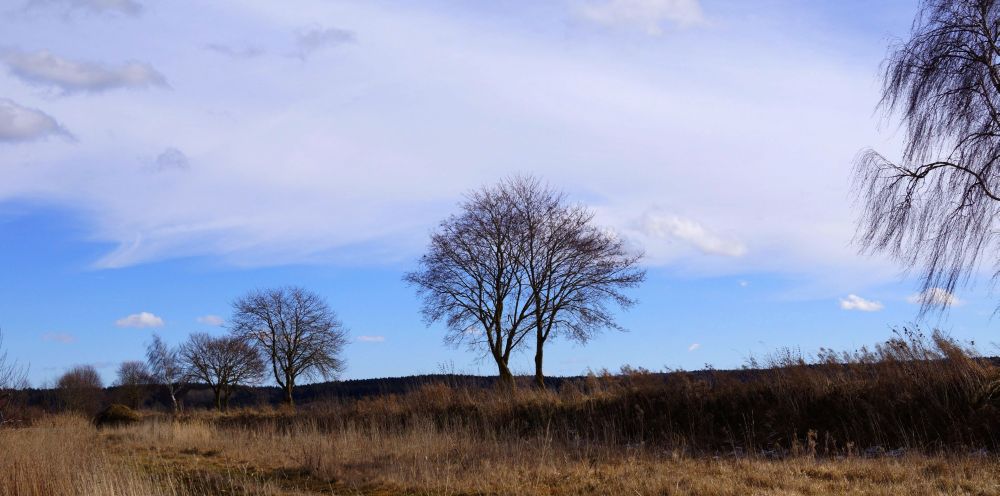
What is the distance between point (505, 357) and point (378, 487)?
2281cm

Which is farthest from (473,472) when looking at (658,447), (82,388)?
(82,388)

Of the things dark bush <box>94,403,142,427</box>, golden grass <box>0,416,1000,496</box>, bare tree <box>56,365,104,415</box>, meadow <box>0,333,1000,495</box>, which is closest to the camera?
golden grass <box>0,416,1000,496</box>

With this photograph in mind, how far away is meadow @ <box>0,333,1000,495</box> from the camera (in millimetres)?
10453

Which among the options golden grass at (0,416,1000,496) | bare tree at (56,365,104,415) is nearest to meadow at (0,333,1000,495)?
golden grass at (0,416,1000,496)

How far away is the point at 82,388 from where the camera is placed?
231 ft

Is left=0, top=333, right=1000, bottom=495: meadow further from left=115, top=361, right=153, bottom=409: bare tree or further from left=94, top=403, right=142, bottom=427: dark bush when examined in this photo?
left=115, top=361, right=153, bottom=409: bare tree

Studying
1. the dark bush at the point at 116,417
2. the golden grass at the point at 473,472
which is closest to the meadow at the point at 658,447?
the golden grass at the point at 473,472

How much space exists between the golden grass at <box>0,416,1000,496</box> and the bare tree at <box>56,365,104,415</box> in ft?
174

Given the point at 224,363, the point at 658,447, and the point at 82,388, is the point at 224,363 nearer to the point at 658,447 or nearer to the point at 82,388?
the point at 82,388

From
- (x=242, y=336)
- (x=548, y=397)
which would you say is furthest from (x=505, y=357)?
(x=242, y=336)

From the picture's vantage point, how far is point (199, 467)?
15227 millimetres

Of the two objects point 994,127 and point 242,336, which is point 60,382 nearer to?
point 242,336

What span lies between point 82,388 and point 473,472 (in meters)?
68.8

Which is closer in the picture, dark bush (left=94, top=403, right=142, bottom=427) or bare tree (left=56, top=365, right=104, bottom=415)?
dark bush (left=94, top=403, right=142, bottom=427)
